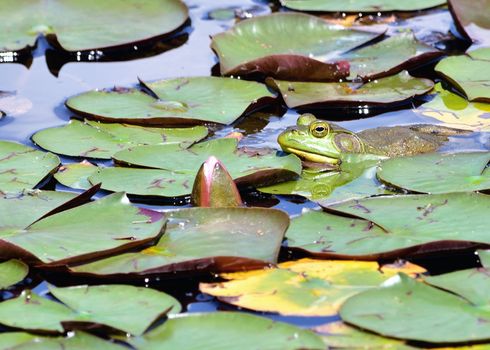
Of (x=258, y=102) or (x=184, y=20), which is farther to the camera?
(x=184, y=20)

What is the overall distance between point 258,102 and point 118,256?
80.1 inches

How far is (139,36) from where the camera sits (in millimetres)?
6590

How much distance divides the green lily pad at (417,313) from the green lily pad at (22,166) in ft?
6.08

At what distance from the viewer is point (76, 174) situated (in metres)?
4.73

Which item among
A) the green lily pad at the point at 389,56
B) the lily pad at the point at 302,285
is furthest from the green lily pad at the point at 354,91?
the lily pad at the point at 302,285

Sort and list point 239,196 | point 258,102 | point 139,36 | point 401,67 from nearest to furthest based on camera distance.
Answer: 1. point 239,196
2. point 258,102
3. point 401,67
4. point 139,36

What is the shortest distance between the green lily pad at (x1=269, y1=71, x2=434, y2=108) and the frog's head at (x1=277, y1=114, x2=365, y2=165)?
1.90ft

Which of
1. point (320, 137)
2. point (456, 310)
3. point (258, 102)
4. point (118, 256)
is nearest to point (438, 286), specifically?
point (456, 310)

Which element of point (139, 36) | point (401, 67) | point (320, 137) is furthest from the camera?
point (139, 36)

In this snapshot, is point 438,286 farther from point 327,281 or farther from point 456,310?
point 327,281

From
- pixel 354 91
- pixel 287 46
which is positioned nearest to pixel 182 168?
pixel 354 91

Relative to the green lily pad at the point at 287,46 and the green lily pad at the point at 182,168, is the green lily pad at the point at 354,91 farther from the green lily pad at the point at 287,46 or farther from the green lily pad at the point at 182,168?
the green lily pad at the point at 182,168

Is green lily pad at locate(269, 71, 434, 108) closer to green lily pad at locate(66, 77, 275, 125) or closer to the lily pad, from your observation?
green lily pad at locate(66, 77, 275, 125)

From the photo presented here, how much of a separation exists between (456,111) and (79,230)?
8.31 ft
